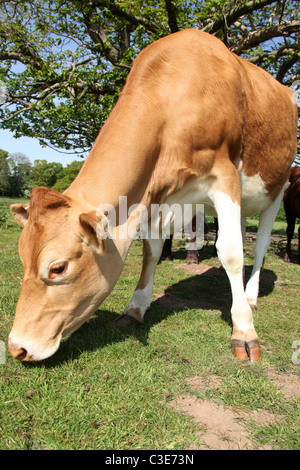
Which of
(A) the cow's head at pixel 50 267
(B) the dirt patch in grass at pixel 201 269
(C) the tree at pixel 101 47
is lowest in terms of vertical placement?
(B) the dirt patch in grass at pixel 201 269

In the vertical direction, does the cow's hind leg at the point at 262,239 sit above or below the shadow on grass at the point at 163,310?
above

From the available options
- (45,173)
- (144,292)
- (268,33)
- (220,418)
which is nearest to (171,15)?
(268,33)

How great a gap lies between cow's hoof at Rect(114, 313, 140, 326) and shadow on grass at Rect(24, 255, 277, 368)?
2.3 inches

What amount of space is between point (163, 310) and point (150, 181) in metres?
1.76

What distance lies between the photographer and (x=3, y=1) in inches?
368

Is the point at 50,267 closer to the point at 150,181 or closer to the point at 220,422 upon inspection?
the point at 150,181

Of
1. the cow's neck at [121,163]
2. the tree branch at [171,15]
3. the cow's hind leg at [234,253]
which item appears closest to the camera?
the cow's neck at [121,163]

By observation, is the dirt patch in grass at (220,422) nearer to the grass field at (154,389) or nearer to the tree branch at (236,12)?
the grass field at (154,389)

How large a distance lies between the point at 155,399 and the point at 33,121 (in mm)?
8915

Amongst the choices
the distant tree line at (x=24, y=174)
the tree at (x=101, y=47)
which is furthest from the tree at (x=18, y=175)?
the tree at (x=101, y=47)

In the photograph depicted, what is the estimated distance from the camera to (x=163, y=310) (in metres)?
4.08

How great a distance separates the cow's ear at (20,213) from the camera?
246cm

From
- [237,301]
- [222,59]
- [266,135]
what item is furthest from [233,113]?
[237,301]

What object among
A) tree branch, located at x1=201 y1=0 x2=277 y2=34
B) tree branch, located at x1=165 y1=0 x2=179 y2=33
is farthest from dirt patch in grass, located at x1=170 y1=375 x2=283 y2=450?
tree branch, located at x1=201 y1=0 x2=277 y2=34
